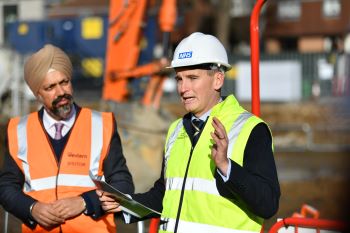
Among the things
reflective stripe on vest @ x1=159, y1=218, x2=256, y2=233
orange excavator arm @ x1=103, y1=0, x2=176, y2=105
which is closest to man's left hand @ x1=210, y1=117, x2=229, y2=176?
reflective stripe on vest @ x1=159, y1=218, x2=256, y2=233

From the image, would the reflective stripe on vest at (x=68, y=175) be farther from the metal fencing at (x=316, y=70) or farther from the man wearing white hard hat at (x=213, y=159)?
the metal fencing at (x=316, y=70)

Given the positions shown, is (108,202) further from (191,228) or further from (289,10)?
(289,10)

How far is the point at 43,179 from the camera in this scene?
4965mm

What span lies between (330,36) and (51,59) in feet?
194

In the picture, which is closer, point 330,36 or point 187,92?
point 187,92

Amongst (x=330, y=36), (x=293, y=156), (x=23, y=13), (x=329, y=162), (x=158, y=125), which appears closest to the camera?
(x=158, y=125)

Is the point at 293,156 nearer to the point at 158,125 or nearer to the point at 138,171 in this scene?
the point at 158,125

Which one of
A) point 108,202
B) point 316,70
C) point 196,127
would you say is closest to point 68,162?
point 108,202

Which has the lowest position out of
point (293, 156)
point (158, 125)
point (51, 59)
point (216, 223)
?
point (293, 156)

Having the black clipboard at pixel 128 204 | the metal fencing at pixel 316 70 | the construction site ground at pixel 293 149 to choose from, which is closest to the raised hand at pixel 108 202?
the black clipboard at pixel 128 204

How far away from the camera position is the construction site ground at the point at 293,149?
43.6 ft

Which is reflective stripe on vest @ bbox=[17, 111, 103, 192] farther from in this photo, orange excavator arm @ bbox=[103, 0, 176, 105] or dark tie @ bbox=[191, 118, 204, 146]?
orange excavator arm @ bbox=[103, 0, 176, 105]

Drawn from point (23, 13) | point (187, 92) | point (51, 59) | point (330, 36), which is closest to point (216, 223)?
point (187, 92)

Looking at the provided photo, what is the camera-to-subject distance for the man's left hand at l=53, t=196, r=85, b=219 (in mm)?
4801
